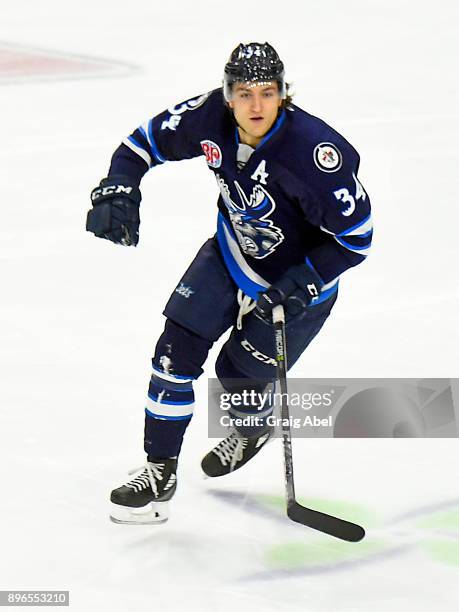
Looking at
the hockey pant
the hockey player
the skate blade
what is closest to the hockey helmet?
the hockey player

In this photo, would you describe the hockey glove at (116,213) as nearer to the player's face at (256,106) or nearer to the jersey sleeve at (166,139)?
the jersey sleeve at (166,139)

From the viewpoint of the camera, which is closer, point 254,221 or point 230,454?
point 254,221

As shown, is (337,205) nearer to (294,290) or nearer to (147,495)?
(294,290)

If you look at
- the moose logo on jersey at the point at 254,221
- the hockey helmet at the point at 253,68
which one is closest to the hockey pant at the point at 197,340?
the moose logo on jersey at the point at 254,221

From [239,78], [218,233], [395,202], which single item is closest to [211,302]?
[218,233]

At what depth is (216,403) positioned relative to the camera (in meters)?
4.04

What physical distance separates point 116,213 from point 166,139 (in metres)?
0.31

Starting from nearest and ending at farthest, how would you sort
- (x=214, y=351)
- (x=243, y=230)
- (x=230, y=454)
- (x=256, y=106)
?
(x=256, y=106), (x=243, y=230), (x=230, y=454), (x=214, y=351)

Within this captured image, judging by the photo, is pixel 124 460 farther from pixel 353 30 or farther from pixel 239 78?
pixel 353 30

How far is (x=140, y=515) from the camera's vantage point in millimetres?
3434

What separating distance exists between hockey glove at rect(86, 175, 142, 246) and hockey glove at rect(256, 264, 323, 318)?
17.1 inches

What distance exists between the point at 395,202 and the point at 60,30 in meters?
4.01

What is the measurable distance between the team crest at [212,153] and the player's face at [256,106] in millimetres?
Answer: 154

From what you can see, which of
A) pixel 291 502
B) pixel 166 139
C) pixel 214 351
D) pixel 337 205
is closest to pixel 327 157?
pixel 337 205
